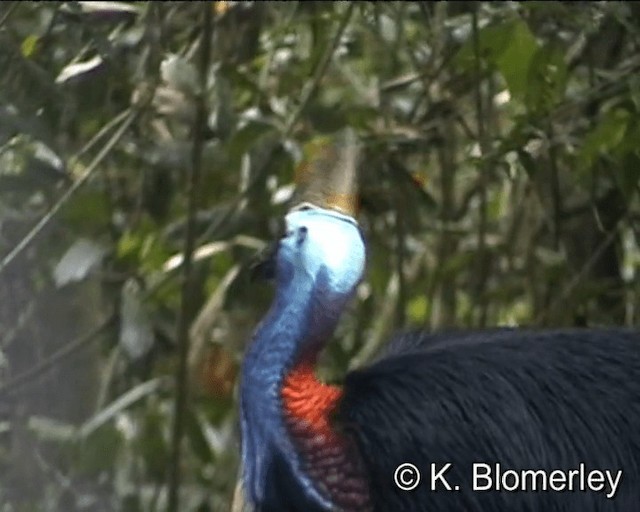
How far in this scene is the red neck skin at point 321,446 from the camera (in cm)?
104

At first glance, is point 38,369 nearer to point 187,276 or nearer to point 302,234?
point 302,234

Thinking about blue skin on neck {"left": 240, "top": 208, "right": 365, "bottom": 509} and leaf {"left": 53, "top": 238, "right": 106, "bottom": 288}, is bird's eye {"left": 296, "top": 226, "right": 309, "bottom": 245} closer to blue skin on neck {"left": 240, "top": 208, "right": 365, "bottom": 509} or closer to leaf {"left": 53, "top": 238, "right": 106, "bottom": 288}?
blue skin on neck {"left": 240, "top": 208, "right": 365, "bottom": 509}

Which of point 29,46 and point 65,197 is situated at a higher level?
point 29,46

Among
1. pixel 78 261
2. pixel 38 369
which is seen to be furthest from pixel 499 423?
pixel 78 261

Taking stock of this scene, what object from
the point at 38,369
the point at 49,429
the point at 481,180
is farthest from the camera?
the point at 481,180

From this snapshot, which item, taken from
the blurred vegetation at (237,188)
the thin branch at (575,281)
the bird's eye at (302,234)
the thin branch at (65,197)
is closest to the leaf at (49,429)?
the blurred vegetation at (237,188)

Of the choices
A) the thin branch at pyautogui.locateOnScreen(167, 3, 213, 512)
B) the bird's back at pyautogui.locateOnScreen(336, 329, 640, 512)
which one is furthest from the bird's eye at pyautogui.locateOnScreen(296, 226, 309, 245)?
the thin branch at pyautogui.locateOnScreen(167, 3, 213, 512)

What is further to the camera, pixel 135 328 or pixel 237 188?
pixel 237 188

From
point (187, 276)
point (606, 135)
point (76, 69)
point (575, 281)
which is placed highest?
point (76, 69)

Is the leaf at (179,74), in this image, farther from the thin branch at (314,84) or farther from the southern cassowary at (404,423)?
the southern cassowary at (404,423)

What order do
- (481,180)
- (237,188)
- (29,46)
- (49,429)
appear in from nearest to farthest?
(49,429)
(29,46)
(481,180)
(237,188)

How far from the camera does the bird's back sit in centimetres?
106

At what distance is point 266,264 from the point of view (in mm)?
1094

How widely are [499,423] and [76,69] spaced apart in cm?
48
